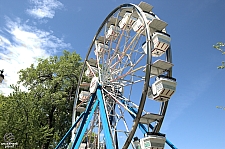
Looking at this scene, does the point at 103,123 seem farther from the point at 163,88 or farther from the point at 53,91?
the point at 53,91

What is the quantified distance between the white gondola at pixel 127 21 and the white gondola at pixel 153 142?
5.66m

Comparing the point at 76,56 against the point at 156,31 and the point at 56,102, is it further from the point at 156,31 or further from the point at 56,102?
the point at 156,31

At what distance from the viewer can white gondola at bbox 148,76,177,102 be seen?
858cm

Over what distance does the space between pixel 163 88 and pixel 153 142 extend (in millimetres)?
1928

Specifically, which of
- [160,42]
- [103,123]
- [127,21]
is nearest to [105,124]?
[103,123]

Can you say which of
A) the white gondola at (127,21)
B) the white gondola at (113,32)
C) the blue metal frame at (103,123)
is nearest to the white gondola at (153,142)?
the blue metal frame at (103,123)

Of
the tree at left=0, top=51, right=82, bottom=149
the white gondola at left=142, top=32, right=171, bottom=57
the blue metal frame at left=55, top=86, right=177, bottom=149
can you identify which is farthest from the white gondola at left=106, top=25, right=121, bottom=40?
the tree at left=0, top=51, right=82, bottom=149

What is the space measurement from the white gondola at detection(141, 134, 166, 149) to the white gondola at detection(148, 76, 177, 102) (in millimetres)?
1427

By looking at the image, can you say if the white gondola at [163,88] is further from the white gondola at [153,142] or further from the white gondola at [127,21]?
the white gondola at [127,21]

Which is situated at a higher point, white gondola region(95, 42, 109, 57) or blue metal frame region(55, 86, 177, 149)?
white gondola region(95, 42, 109, 57)

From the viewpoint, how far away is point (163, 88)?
851 centimetres

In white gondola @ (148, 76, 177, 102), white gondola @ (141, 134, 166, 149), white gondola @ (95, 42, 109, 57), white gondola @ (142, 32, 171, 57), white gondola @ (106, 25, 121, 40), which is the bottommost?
white gondola @ (141, 134, 166, 149)

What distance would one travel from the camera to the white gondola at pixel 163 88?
8578 mm

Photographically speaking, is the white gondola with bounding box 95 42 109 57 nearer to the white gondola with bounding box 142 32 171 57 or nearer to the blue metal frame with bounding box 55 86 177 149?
the blue metal frame with bounding box 55 86 177 149
